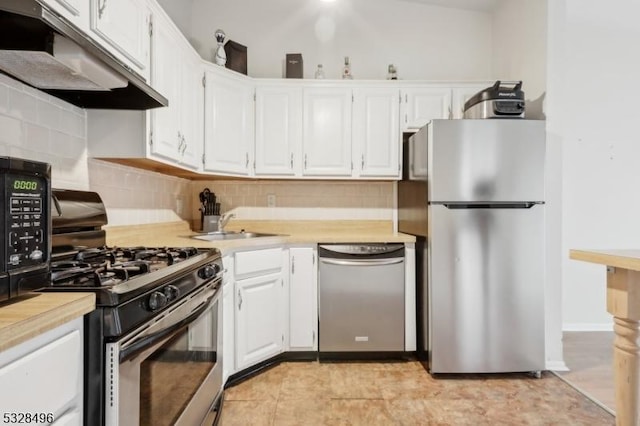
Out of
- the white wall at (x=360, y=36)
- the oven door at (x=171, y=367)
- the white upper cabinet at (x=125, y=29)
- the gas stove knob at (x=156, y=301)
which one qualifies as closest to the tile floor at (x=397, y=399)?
the oven door at (x=171, y=367)

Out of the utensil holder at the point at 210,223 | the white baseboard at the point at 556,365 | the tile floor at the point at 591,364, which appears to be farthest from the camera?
the utensil holder at the point at 210,223

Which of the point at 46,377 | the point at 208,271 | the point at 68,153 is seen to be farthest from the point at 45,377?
the point at 68,153

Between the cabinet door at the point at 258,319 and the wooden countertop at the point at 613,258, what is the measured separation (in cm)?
173

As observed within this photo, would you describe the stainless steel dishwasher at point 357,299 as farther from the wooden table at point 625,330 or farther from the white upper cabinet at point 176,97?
the wooden table at point 625,330

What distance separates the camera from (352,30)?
3.26 metres

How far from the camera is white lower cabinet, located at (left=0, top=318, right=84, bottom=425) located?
24.7 inches

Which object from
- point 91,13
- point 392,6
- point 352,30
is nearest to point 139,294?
point 91,13

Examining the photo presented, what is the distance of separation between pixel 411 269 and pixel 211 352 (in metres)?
1.55

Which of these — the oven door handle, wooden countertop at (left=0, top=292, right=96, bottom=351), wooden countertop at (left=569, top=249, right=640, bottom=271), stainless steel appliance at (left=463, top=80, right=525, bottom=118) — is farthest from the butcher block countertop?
wooden countertop at (left=569, top=249, right=640, bottom=271)

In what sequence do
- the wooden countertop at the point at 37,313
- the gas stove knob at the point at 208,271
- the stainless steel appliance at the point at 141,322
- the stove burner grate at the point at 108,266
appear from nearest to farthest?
the wooden countertop at the point at 37,313, the stainless steel appliance at the point at 141,322, the stove burner grate at the point at 108,266, the gas stove knob at the point at 208,271

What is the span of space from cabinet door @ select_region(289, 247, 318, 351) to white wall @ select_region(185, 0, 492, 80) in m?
1.74

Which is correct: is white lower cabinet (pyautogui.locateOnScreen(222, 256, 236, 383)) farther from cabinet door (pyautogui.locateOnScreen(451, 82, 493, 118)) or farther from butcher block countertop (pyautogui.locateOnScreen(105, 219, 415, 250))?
cabinet door (pyautogui.locateOnScreen(451, 82, 493, 118))

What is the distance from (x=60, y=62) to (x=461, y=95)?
2.70 m

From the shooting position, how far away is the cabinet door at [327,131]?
294 cm
